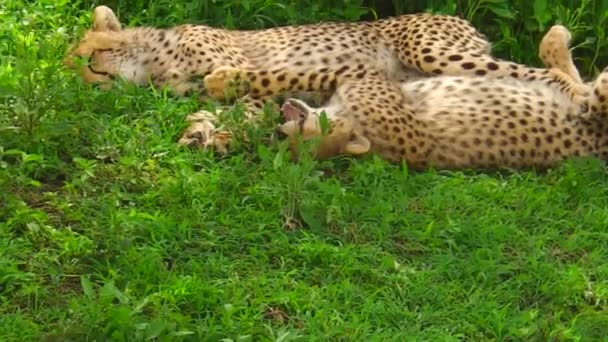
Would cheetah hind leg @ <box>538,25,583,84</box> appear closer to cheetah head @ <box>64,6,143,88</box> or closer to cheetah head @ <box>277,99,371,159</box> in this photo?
cheetah head @ <box>277,99,371,159</box>

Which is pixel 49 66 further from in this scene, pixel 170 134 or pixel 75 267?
pixel 75 267

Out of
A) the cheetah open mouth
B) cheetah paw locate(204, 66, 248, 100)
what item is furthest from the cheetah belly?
cheetah paw locate(204, 66, 248, 100)

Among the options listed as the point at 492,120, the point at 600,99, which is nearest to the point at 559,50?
the point at 600,99

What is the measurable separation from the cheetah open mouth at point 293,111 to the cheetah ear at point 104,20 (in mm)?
1216

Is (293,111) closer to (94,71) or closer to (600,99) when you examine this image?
(94,71)

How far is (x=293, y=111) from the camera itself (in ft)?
18.7

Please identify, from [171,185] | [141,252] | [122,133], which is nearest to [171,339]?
[141,252]

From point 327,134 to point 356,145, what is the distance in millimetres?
135

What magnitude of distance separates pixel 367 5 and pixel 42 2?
1.67 m

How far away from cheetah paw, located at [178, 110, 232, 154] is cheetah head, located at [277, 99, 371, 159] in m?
0.26

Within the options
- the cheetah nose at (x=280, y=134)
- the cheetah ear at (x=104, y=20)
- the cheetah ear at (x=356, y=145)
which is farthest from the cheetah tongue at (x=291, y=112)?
the cheetah ear at (x=104, y=20)

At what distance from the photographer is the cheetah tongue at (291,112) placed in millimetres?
5674

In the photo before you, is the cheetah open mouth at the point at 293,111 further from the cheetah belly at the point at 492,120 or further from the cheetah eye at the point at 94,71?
the cheetah eye at the point at 94,71

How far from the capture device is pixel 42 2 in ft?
22.2
